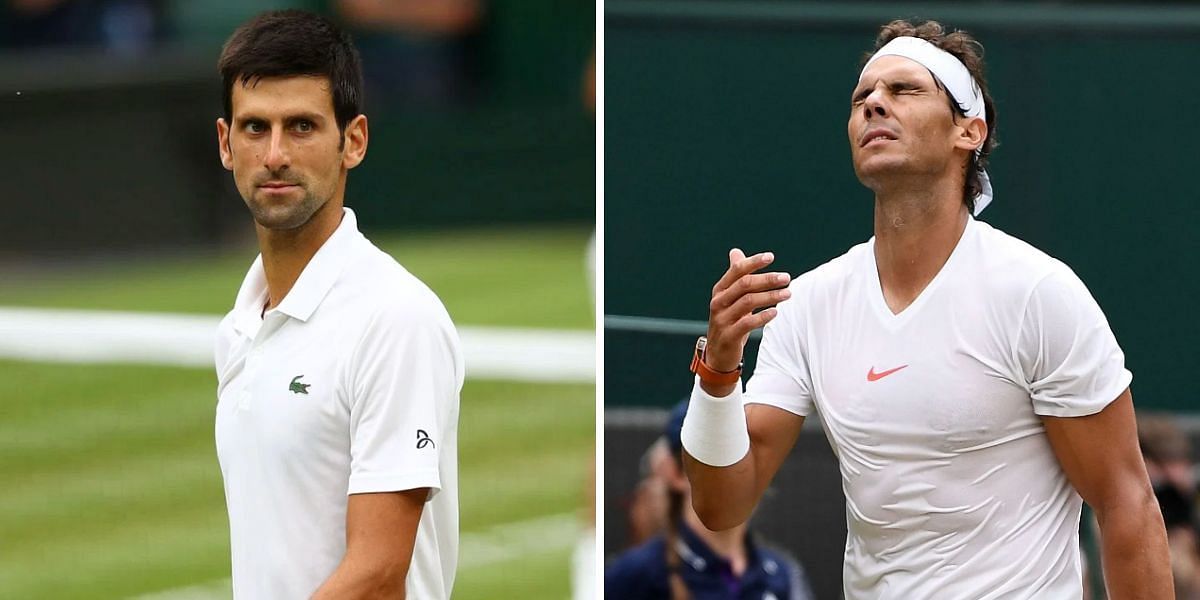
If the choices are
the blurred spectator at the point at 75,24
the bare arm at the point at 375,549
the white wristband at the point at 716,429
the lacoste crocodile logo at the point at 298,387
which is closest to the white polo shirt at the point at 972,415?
the white wristband at the point at 716,429

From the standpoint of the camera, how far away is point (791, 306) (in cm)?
424

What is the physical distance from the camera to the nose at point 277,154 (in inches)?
144

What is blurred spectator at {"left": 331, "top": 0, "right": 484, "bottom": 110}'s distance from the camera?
688 inches

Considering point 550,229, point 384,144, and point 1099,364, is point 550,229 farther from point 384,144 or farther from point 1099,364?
point 1099,364

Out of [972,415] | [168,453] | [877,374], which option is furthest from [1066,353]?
[168,453]

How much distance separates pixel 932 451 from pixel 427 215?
13.7 meters

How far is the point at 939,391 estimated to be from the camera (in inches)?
155

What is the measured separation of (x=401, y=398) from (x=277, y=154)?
0.56 m

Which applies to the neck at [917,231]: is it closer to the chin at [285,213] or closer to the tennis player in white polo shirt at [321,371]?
the tennis player in white polo shirt at [321,371]

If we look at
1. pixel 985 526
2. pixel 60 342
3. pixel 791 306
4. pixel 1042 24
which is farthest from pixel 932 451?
pixel 60 342

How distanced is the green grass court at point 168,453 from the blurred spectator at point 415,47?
1402 mm

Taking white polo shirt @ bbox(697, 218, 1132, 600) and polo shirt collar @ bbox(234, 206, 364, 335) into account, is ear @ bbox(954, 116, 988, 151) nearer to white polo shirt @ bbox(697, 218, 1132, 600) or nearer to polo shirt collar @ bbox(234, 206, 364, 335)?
white polo shirt @ bbox(697, 218, 1132, 600)

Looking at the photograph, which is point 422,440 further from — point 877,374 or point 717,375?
point 877,374

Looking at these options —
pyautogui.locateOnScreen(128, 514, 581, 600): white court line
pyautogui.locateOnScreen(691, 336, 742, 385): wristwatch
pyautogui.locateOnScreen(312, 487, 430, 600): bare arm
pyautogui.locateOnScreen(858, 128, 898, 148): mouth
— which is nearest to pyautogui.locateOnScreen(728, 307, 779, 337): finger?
pyautogui.locateOnScreen(691, 336, 742, 385): wristwatch
